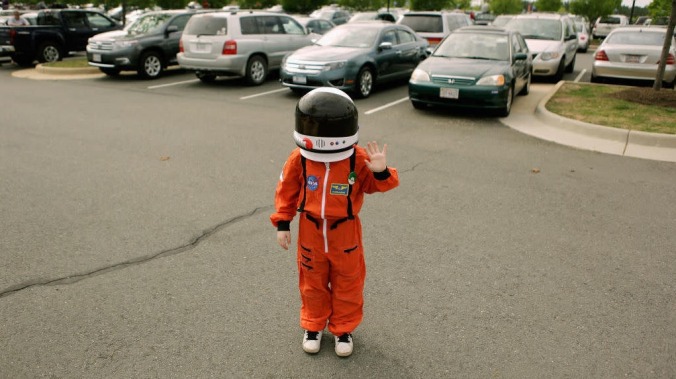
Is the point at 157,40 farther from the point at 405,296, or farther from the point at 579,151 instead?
the point at 405,296

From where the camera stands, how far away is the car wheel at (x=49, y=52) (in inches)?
630

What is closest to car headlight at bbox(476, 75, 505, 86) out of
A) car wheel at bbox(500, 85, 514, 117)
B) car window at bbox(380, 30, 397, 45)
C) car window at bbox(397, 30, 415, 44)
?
car wheel at bbox(500, 85, 514, 117)

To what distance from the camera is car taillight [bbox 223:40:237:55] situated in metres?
12.3

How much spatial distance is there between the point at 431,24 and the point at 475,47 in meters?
5.81

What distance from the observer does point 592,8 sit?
31.7 meters

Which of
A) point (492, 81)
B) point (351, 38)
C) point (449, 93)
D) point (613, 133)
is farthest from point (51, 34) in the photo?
point (613, 133)

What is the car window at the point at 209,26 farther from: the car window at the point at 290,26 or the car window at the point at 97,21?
the car window at the point at 97,21

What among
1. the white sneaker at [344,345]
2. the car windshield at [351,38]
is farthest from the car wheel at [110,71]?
the white sneaker at [344,345]

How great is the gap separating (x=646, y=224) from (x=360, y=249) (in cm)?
331

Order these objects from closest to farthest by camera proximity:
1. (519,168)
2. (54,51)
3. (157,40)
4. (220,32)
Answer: (519,168) → (220,32) → (157,40) → (54,51)

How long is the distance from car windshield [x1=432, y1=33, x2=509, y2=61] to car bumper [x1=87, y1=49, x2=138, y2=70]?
7.62 metres

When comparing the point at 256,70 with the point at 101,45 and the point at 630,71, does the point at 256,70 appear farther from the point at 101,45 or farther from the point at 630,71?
the point at 630,71

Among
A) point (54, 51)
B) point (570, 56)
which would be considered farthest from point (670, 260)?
point (54, 51)

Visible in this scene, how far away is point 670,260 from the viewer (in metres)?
4.27
